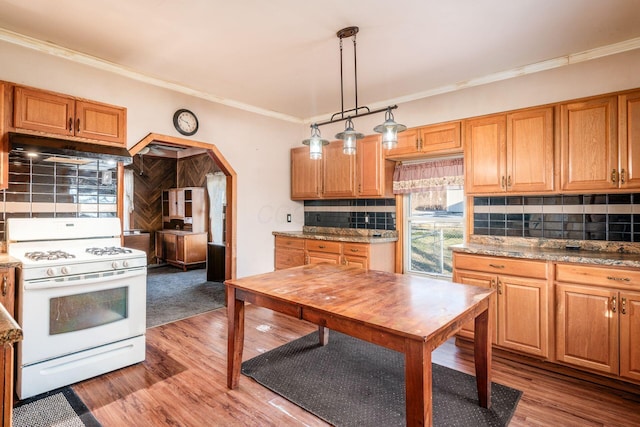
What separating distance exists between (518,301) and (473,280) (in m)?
0.36

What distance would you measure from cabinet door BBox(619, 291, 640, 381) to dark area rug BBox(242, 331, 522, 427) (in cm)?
74

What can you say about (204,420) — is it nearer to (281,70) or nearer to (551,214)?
(281,70)

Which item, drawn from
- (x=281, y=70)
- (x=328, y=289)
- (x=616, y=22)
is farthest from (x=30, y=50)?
(x=616, y=22)

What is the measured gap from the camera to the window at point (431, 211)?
3.64 m

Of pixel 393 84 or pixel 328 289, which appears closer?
pixel 328 289

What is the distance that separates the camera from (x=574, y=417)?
1.99 meters

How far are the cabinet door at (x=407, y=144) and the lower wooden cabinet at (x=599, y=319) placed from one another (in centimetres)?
176

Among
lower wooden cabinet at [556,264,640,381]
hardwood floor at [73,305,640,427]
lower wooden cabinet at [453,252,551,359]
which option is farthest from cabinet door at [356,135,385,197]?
lower wooden cabinet at [556,264,640,381]

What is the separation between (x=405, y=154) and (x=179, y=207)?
5.19 metres

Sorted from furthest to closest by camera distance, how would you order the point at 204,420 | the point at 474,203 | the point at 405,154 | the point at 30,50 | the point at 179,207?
the point at 179,207 < the point at 405,154 < the point at 474,203 < the point at 30,50 < the point at 204,420

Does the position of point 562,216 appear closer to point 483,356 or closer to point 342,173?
point 483,356

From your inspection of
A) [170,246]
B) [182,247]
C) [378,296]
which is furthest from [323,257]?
[170,246]

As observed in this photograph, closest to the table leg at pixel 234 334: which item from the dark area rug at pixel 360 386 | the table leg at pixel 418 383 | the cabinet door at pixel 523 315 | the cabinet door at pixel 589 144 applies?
the dark area rug at pixel 360 386

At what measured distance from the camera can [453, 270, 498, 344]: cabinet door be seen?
2779 mm
